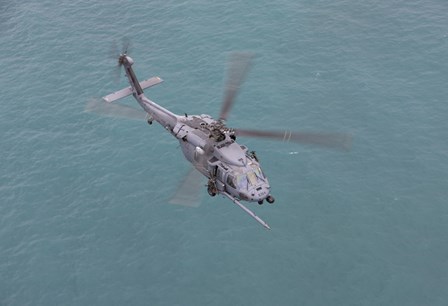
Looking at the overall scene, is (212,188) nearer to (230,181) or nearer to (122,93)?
(230,181)

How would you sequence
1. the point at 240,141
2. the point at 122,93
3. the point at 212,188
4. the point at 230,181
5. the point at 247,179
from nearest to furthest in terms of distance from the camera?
the point at 247,179
the point at 230,181
the point at 212,188
the point at 122,93
the point at 240,141

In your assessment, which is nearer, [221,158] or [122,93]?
[221,158]

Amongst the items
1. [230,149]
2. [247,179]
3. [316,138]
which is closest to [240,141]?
[230,149]

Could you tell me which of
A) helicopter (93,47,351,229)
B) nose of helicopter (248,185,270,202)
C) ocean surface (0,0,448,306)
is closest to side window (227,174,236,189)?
helicopter (93,47,351,229)

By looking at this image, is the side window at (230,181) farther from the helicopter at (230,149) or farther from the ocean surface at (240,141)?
the ocean surface at (240,141)

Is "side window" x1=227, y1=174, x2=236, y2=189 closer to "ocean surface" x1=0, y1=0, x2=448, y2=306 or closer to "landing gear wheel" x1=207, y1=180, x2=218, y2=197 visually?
"landing gear wheel" x1=207, y1=180, x2=218, y2=197

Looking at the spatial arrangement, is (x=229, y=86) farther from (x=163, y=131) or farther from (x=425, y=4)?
(x=425, y=4)

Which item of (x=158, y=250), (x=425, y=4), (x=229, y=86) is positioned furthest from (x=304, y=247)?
(x=425, y=4)

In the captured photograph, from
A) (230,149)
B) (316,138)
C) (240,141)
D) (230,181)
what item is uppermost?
(316,138)

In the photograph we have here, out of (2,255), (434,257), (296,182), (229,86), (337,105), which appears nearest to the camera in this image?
(229,86)
